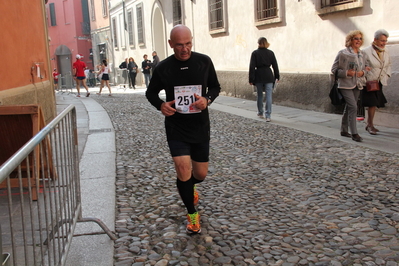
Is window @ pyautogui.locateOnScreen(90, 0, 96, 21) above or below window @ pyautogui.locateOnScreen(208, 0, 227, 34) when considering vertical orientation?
above

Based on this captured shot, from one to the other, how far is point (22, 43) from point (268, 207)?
5691 millimetres

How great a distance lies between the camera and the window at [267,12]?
1194 centimetres

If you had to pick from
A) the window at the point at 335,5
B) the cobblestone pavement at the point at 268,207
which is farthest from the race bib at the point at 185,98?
the window at the point at 335,5

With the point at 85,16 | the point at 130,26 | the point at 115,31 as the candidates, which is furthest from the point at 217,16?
the point at 85,16

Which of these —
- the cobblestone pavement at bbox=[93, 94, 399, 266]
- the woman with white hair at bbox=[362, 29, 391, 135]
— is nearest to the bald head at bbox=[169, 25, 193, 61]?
the cobblestone pavement at bbox=[93, 94, 399, 266]

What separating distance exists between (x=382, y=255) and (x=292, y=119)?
6778 millimetres

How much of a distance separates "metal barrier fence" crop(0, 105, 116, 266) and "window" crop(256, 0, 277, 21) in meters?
9.99

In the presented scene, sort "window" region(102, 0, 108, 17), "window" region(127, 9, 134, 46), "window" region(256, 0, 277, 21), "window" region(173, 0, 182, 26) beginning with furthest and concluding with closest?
"window" region(102, 0, 108, 17) → "window" region(127, 9, 134, 46) → "window" region(173, 0, 182, 26) → "window" region(256, 0, 277, 21)

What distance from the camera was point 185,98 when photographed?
11.1 ft

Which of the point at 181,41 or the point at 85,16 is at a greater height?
the point at 85,16

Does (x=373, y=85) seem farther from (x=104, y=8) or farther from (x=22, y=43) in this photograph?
(x=104, y=8)

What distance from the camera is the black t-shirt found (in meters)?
3.38

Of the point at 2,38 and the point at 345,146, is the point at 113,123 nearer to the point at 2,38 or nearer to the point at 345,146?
the point at 2,38

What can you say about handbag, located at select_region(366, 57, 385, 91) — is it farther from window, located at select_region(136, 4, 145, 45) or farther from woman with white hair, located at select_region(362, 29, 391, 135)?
window, located at select_region(136, 4, 145, 45)
